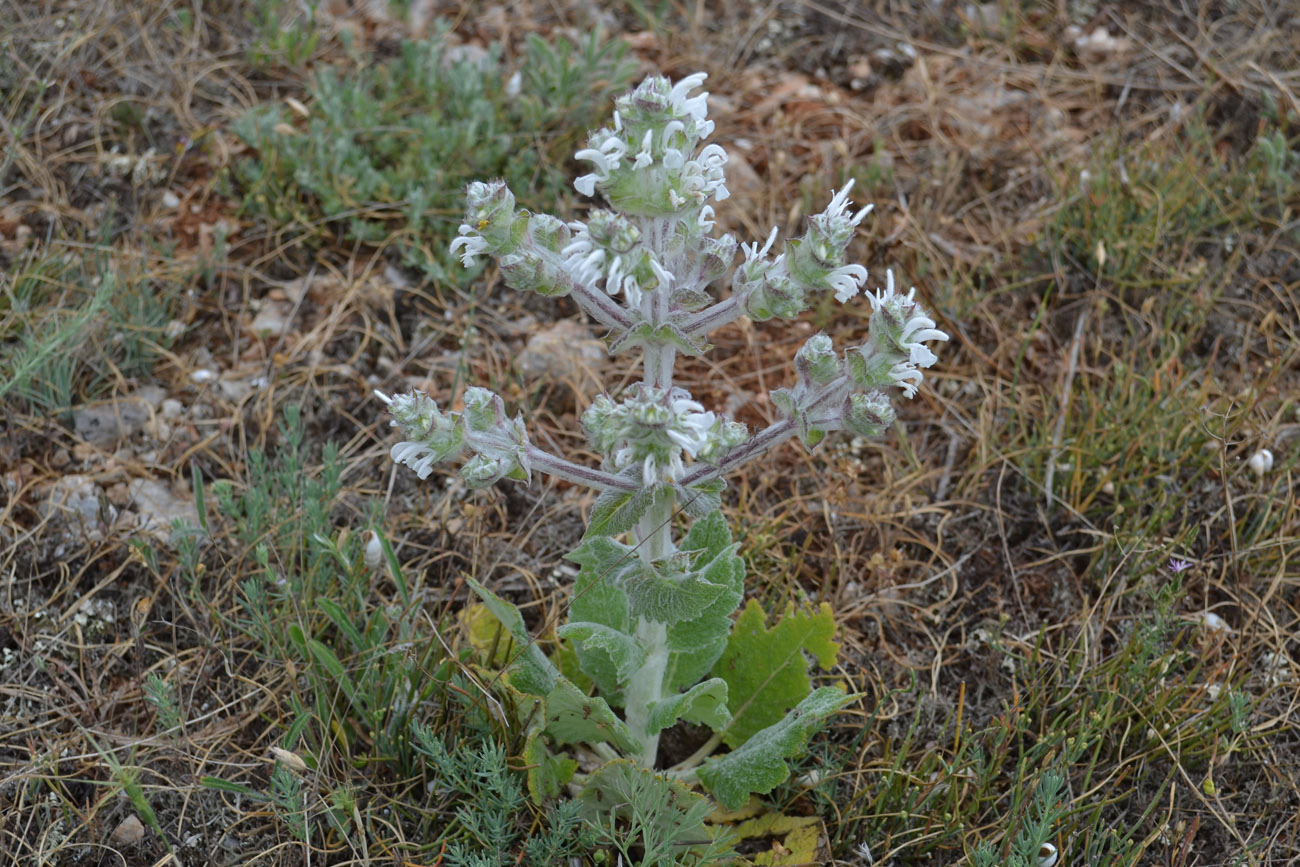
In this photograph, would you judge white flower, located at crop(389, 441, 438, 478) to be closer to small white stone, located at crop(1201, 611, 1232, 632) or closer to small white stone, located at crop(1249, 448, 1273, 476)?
small white stone, located at crop(1201, 611, 1232, 632)

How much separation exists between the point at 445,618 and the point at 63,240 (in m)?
2.25

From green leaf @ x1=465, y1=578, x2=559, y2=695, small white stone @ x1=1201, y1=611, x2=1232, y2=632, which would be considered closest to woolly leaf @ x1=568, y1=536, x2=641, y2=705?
green leaf @ x1=465, y1=578, x2=559, y2=695

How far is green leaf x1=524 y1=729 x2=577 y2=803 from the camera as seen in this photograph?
106 inches

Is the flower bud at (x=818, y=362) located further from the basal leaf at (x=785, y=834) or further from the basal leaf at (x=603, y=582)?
the basal leaf at (x=785, y=834)

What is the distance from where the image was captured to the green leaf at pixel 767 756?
8.49 ft

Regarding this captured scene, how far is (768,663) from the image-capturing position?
2.94 m

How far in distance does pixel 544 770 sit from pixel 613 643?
1.55 ft

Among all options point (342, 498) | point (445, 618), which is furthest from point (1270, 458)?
point (342, 498)

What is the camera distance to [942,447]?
3.90 m

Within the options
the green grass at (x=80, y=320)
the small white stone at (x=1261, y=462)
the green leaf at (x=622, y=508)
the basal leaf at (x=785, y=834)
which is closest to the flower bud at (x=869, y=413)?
the green leaf at (x=622, y=508)

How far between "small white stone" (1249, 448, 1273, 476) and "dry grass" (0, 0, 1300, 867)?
54 millimetres

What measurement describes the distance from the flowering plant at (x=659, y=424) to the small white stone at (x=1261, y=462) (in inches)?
65.3

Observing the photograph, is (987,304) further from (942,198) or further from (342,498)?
(342,498)

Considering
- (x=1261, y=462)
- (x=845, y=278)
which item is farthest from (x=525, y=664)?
(x=1261, y=462)
